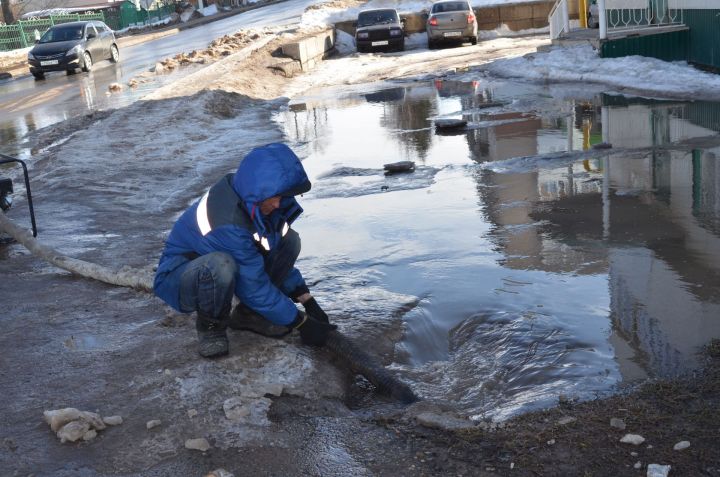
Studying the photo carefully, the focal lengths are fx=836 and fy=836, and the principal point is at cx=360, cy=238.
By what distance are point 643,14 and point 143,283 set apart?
16748 millimetres

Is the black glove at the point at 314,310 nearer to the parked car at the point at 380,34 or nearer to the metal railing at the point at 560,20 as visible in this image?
the metal railing at the point at 560,20

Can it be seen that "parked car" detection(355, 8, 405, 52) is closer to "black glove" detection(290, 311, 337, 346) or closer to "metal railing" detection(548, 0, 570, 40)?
"metal railing" detection(548, 0, 570, 40)

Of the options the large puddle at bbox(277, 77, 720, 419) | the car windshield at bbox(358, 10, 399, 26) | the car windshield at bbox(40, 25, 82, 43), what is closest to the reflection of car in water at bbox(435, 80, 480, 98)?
the large puddle at bbox(277, 77, 720, 419)

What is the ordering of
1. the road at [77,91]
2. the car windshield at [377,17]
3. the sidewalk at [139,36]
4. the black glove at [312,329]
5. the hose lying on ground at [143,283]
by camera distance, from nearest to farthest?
the hose lying on ground at [143,283], the black glove at [312,329], the road at [77,91], the car windshield at [377,17], the sidewalk at [139,36]

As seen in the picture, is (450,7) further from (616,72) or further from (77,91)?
(616,72)

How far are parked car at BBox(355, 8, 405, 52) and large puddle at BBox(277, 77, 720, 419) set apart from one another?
18301mm

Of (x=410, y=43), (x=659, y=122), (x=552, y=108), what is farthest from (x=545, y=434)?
(x=410, y=43)

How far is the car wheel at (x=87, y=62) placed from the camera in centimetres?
2877

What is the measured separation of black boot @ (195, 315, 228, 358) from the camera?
4.57 metres

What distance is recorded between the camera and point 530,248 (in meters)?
6.61

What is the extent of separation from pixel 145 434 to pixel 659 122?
928cm

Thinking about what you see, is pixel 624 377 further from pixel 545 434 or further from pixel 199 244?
pixel 199 244

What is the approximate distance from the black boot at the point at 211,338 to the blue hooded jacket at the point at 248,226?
0.20 meters

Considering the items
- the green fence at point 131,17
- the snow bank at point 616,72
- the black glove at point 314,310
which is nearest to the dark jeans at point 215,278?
the black glove at point 314,310
